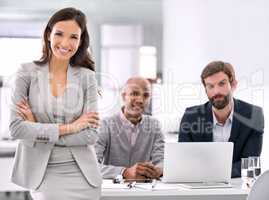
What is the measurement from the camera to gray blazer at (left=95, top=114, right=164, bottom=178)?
3.75 metres

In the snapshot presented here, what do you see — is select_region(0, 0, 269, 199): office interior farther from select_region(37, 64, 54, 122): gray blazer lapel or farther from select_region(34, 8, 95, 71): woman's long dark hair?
select_region(37, 64, 54, 122): gray blazer lapel

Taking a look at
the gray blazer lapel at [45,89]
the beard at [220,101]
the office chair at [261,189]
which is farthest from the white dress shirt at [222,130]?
the office chair at [261,189]

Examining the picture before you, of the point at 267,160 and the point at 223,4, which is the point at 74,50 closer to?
the point at 267,160

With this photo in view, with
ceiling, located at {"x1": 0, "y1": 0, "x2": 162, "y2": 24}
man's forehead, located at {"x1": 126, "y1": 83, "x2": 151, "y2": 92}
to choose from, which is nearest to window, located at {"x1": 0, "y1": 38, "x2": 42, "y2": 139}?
ceiling, located at {"x1": 0, "y1": 0, "x2": 162, "y2": 24}

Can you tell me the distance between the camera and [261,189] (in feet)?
6.45

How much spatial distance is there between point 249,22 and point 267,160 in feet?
3.85

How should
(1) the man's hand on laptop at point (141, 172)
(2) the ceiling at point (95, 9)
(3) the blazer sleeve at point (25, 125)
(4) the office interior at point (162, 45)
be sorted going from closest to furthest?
(3) the blazer sleeve at point (25, 125)
(1) the man's hand on laptop at point (141, 172)
(4) the office interior at point (162, 45)
(2) the ceiling at point (95, 9)

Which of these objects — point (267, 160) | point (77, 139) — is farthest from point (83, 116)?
point (267, 160)

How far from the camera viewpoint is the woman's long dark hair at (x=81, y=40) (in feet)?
8.64

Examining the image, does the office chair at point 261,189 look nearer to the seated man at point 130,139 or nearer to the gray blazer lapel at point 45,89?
the gray blazer lapel at point 45,89

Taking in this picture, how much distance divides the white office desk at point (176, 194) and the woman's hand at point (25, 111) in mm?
521

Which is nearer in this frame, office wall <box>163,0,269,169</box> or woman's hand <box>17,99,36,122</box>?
woman's hand <box>17,99,36,122</box>

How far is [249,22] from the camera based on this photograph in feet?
16.8

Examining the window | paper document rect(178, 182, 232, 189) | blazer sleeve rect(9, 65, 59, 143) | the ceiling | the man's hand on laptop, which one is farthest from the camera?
→ the ceiling
